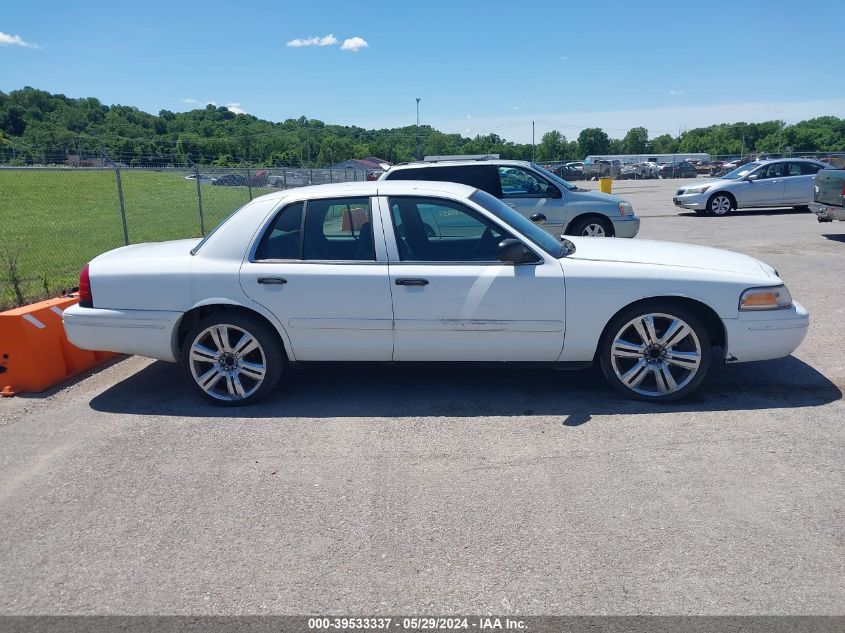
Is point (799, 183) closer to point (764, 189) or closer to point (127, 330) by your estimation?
point (764, 189)

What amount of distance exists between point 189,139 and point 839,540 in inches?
1459

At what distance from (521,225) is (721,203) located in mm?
15761

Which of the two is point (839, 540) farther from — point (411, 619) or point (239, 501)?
point (239, 501)

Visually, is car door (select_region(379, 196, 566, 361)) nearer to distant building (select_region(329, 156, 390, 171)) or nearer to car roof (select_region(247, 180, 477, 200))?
car roof (select_region(247, 180, 477, 200))

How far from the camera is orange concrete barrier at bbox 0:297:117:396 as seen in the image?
5.98m

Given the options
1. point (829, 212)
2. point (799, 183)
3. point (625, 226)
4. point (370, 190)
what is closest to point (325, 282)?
point (370, 190)

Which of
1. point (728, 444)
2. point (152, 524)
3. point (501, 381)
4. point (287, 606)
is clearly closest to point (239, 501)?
point (152, 524)

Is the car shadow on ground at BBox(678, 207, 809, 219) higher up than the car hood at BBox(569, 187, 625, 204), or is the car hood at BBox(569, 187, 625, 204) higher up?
the car hood at BBox(569, 187, 625, 204)

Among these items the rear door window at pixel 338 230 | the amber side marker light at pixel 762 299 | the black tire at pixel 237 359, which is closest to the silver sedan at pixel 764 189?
the amber side marker light at pixel 762 299

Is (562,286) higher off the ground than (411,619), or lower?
higher

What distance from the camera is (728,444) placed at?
4578mm

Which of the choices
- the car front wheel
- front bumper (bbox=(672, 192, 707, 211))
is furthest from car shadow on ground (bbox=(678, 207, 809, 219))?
front bumper (bbox=(672, 192, 707, 211))

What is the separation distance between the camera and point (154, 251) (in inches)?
239

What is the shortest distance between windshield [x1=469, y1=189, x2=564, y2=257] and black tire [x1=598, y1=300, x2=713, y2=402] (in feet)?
2.18
